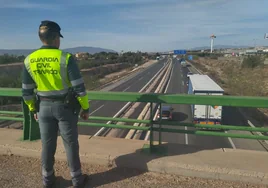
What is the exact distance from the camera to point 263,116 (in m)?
24.6

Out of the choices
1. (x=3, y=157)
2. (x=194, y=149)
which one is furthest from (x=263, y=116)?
(x=3, y=157)

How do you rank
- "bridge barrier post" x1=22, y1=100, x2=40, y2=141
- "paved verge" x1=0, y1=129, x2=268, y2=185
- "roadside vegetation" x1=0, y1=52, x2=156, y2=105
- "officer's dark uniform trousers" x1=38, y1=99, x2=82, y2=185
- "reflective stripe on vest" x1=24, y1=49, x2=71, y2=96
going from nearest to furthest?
"reflective stripe on vest" x1=24, y1=49, x2=71, y2=96
"officer's dark uniform trousers" x1=38, y1=99, x2=82, y2=185
"paved verge" x1=0, y1=129, x2=268, y2=185
"bridge barrier post" x1=22, y1=100, x2=40, y2=141
"roadside vegetation" x1=0, y1=52, x2=156, y2=105

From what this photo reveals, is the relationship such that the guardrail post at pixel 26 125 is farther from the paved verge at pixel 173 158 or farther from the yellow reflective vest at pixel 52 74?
the yellow reflective vest at pixel 52 74

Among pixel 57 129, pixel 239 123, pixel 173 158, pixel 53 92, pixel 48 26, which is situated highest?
pixel 48 26

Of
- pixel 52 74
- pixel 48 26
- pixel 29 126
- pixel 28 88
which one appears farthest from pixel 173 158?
pixel 29 126

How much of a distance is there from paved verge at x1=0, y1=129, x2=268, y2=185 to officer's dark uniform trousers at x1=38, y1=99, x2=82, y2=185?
2.69 ft

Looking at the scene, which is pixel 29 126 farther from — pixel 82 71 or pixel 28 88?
pixel 82 71

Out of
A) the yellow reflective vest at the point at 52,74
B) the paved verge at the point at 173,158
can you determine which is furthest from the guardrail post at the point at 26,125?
the yellow reflective vest at the point at 52,74

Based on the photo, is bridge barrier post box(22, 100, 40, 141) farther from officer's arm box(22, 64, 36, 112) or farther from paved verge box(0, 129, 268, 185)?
officer's arm box(22, 64, 36, 112)

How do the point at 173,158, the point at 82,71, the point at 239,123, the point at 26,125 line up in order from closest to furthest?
the point at 173,158
the point at 26,125
the point at 239,123
the point at 82,71

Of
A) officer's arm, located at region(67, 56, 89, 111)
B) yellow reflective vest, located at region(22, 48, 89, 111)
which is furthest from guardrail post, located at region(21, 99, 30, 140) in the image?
officer's arm, located at region(67, 56, 89, 111)

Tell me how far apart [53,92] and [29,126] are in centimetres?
208

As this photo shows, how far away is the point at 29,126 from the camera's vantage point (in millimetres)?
4605

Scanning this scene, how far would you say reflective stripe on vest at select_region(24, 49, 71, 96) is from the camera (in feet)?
8.99
